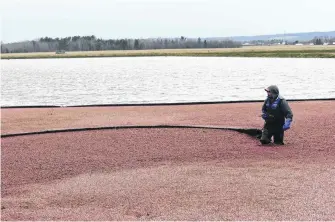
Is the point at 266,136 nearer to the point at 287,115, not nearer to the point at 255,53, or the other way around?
the point at 287,115

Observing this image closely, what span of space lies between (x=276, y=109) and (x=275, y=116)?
6.5 inches

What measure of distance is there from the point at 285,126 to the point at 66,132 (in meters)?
5.23

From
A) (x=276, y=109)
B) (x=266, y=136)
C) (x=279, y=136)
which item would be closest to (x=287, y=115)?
(x=276, y=109)

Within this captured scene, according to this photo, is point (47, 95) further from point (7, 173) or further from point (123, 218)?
point (123, 218)

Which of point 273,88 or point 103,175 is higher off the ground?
point 273,88

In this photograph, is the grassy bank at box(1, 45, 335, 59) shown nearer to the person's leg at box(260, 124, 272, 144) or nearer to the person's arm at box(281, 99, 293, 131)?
the person's leg at box(260, 124, 272, 144)

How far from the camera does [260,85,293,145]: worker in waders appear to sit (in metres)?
11.7

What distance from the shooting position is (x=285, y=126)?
1165 centimetres

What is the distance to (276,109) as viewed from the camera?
1180 centimetres

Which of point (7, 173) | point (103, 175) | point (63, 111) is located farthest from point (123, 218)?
point (63, 111)

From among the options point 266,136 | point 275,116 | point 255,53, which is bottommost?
point 255,53

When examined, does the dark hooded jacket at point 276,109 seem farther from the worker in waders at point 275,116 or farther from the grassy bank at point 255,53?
the grassy bank at point 255,53

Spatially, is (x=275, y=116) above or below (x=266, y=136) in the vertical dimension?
above

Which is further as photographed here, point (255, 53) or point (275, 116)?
point (255, 53)
